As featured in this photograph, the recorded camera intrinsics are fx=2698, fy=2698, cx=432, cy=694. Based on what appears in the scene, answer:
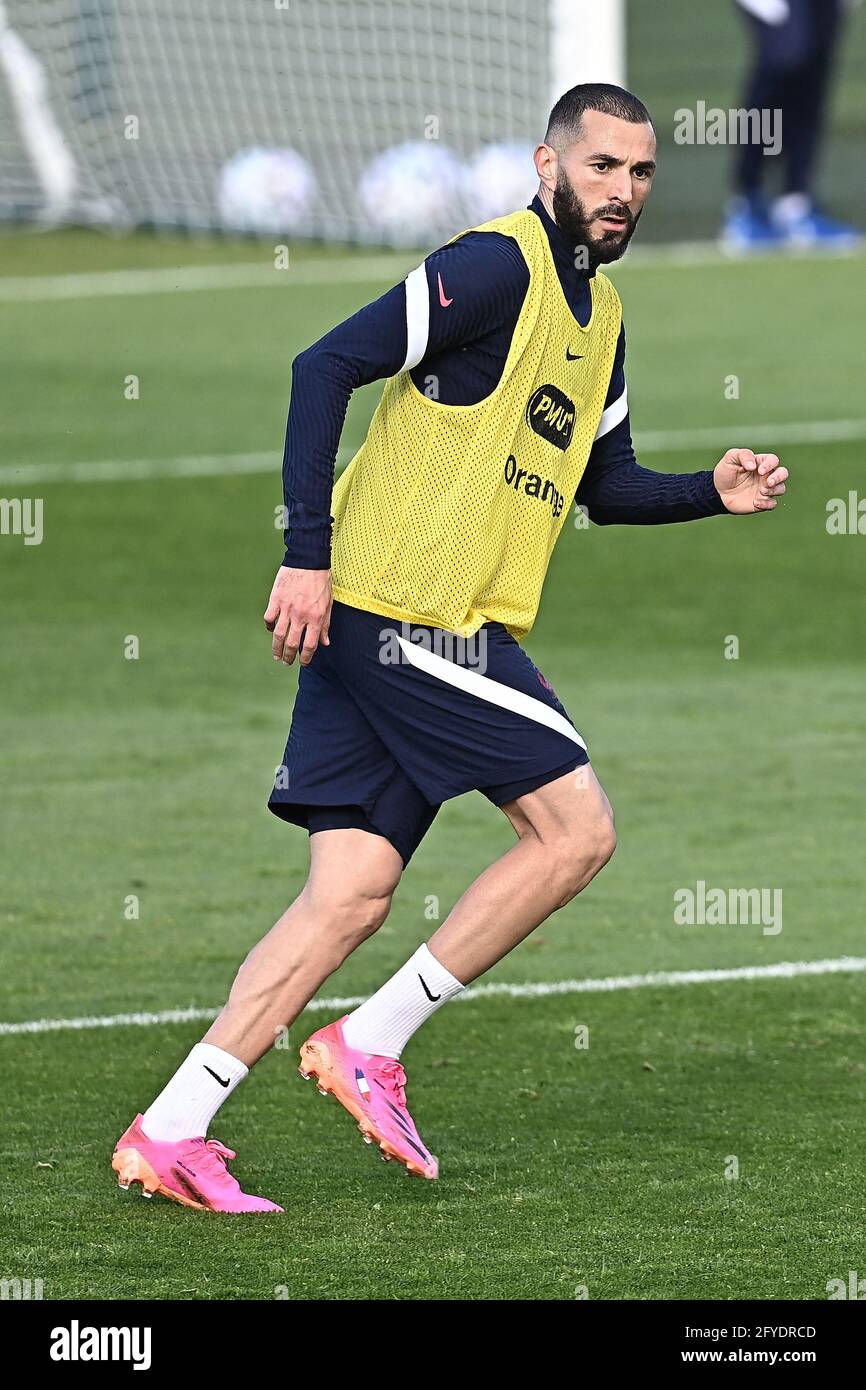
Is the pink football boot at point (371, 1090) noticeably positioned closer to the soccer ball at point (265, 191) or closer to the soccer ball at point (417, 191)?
the soccer ball at point (417, 191)

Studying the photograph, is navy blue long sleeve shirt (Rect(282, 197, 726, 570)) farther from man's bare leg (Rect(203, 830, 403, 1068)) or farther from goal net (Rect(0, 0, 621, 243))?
goal net (Rect(0, 0, 621, 243))

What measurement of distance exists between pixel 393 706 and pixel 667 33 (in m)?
32.1

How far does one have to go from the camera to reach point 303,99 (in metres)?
22.6

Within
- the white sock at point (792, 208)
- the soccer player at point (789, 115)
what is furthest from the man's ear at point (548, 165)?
the white sock at point (792, 208)

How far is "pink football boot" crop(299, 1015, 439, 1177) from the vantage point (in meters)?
5.56

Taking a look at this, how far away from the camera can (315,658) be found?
5621 millimetres

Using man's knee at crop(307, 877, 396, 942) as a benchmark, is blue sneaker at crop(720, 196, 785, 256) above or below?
above

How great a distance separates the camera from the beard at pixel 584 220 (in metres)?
5.42

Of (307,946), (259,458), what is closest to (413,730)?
(307,946)

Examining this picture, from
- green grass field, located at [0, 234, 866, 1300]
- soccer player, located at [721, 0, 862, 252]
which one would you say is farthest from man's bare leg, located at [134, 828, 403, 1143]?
soccer player, located at [721, 0, 862, 252]

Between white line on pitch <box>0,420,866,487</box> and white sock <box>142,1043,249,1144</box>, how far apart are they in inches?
398

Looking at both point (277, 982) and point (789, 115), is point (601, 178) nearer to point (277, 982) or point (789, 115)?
point (277, 982)

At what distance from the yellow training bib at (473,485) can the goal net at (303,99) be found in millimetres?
15563

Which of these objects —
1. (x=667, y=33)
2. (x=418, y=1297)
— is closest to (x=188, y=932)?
(x=418, y=1297)
